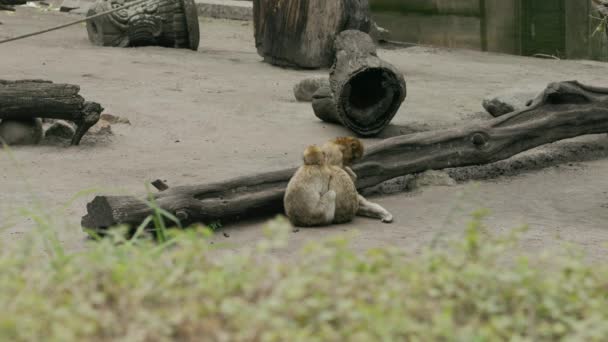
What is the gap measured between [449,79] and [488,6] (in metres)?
2.25

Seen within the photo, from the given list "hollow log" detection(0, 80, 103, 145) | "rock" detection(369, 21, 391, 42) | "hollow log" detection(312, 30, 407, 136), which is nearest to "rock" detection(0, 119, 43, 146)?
"hollow log" detection(0, 80, 103, 145)

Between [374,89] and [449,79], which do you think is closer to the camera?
[374,89]

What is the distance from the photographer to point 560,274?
11.7ft

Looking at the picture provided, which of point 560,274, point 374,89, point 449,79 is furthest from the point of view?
point 449,79

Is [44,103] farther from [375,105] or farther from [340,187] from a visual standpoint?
[340,187]

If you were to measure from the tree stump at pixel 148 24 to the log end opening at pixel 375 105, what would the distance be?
15.8 feet

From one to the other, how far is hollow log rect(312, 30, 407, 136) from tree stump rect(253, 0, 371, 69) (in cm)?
257

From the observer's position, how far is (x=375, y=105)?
9281mm

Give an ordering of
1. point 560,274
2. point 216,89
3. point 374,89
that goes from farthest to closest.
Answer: point 216,89
point 374,89
point 560,274

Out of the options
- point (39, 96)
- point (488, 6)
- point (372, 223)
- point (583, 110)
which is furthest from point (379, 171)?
point (488, 6)

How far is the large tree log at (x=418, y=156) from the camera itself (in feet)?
20.7

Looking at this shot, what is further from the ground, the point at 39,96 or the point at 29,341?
the point at 29,341

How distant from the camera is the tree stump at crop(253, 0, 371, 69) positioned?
40.0 feet

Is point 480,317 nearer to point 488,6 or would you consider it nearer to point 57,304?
point 57,304
